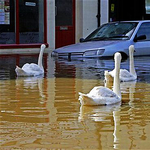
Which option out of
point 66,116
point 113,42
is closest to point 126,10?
point 113,42

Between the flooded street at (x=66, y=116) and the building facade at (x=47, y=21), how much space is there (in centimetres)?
1140

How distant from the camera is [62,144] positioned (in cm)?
542

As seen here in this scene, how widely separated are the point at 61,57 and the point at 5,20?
604 centimetres

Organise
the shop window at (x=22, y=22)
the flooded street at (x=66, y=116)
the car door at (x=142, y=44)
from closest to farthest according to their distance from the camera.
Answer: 1. the flooded street at (x=66, y=116)
2. the car door at (x=142, y=44)
3. the shop window at (x=22, y=22)

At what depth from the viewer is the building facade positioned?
22609mm

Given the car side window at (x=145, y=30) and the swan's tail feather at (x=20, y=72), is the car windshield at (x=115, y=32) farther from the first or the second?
the swan's tail feather at (x=20, y=72)

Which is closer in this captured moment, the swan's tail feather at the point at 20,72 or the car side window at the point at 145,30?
the swan's tail feather at the point at 20,72

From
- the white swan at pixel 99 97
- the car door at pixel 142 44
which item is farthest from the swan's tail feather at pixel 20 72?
the car door at pixel 142 44

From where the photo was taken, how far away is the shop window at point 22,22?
885 inches

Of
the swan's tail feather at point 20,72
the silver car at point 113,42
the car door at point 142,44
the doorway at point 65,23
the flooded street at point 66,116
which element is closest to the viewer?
the flooded street at point 66,116

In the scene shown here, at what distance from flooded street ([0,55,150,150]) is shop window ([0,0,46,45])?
11.3 metres

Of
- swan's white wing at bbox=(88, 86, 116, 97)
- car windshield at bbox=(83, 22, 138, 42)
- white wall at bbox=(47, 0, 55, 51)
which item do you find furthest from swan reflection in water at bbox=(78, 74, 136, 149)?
white wall at bbox=(47, 0, 55, 51)

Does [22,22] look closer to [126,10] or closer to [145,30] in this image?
[145,30]

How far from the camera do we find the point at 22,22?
22938 millimetres
